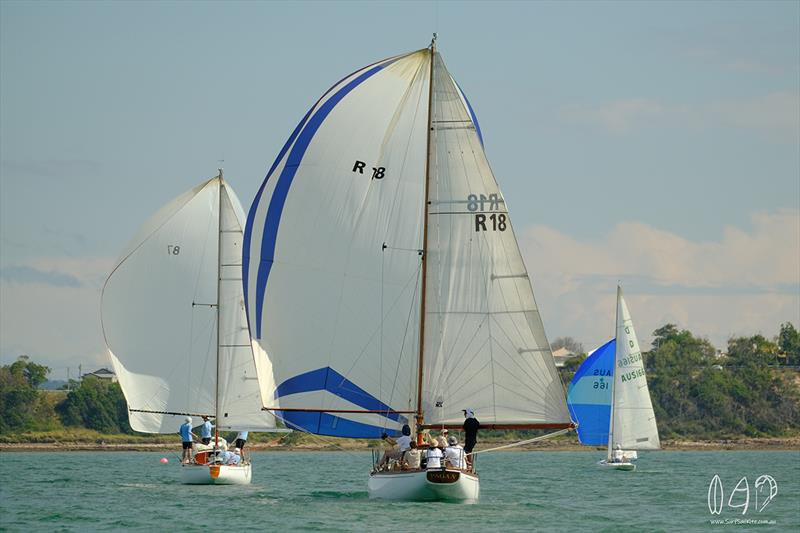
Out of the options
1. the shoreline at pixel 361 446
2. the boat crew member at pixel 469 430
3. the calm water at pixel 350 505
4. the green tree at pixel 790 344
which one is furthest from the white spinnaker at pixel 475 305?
the green tree at pixel 790 344

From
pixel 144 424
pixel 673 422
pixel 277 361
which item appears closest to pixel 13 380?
pixel 673 422

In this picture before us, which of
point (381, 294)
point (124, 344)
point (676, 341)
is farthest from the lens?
point (676, 341)

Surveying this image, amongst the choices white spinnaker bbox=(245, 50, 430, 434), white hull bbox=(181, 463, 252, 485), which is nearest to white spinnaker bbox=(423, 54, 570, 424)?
white spinnaker bbox=(245, 50, 430, 434)

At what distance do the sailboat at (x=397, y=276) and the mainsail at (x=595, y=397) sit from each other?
29.7 m

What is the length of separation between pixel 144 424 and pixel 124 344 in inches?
106

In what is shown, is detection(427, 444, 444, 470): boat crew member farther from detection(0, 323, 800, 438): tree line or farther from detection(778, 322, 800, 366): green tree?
detection(778, 322, 800, 366): green tree

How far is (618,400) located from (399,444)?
29.9 m

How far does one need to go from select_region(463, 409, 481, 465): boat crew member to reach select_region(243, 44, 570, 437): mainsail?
32 centimetres

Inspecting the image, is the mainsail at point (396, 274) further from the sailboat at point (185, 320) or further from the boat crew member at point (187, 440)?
the sailboat at point (185, 320)

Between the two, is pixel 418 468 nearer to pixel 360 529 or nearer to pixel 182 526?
pixel 360 529

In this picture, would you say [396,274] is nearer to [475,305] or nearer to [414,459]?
[475,305]

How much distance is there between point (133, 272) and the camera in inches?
1973

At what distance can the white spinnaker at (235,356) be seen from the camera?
49031mm

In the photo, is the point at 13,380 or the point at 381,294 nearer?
the point at 381,294
